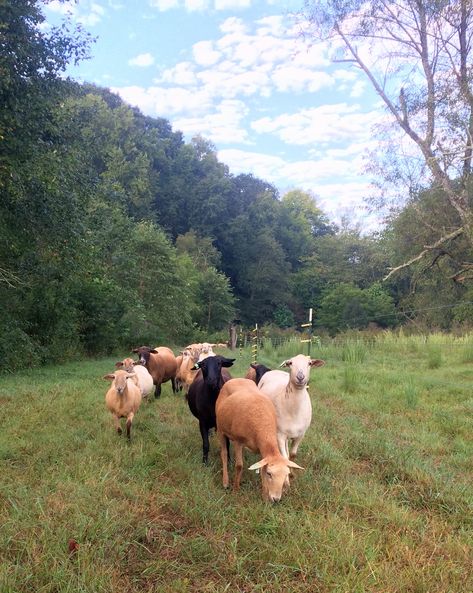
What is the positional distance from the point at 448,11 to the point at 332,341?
12.7 metres

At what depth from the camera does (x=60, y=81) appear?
34.7 feet

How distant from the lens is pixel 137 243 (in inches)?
950

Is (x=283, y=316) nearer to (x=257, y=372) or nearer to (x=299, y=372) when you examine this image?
(x=257, y=372)

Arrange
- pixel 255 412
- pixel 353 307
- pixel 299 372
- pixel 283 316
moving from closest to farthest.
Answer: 1. pixel 255 412
2. pixel 299 372
3. pixel 353 307
4. pixel 283 316

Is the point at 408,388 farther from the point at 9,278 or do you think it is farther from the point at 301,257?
the point at 301,257

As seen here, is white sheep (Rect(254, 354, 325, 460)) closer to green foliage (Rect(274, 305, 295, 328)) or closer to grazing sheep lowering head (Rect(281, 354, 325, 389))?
grazing sheep lowering head (Rect(281, 354, 325, 389))

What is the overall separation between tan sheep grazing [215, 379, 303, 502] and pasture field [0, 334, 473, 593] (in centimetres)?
20

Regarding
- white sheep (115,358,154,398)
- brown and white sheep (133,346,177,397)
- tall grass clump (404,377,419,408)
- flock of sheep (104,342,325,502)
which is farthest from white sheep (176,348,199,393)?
tall grass clump (404,377,419,408)

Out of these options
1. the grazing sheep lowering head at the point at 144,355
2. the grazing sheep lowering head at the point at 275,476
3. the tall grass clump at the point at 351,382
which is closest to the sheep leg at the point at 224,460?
the grazing sheep lowering head at the point at 275,476

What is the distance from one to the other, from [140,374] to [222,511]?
16.6 feet

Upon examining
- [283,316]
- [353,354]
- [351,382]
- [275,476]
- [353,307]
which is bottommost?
[283,316]

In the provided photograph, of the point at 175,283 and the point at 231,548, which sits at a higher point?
the point at 175,283

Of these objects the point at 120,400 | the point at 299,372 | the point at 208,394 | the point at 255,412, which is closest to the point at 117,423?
the point at 120,400

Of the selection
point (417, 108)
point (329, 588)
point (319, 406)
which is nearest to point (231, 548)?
point (329, 588)
